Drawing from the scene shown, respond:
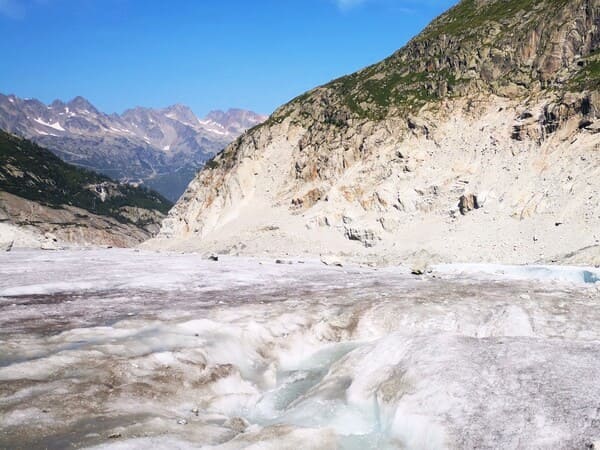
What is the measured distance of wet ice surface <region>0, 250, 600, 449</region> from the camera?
10.0m

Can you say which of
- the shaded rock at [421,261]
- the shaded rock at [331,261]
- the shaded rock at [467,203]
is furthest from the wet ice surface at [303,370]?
the shaded rock at [467,203]

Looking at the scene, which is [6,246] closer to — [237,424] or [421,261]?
[421,261]

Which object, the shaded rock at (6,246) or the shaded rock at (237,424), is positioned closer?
the shaded rock at (237,424)

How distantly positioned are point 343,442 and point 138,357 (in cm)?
736

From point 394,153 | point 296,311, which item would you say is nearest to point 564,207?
point 394,153

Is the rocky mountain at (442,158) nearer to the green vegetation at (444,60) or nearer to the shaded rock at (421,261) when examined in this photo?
the green vegetation at (444,60)

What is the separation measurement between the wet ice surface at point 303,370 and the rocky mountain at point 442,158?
Result: 20.4 metres

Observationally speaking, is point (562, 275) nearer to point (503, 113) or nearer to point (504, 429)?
point (504, 429)

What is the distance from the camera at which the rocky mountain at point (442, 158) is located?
4700cm

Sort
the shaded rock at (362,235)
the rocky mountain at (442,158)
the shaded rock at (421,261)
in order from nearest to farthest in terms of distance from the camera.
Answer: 1. the shaded rock at (421,261)
2. the rocky mountain at (442,158)
3. the shaded rock at (362,235)

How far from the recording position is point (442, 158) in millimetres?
62406

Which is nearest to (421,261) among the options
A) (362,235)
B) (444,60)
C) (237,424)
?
(362,235)

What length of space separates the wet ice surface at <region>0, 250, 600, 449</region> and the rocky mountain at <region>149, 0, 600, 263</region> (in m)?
20.4

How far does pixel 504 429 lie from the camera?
9.59 meters
